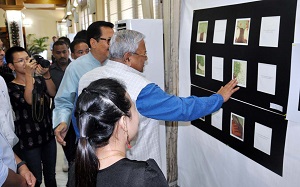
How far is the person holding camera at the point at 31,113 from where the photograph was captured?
202 cm

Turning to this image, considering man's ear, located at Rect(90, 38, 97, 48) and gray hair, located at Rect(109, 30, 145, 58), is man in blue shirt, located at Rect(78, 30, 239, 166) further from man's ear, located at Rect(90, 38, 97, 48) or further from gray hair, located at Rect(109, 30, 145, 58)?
man's ear, located at Rect(90, 38, 97, 48)

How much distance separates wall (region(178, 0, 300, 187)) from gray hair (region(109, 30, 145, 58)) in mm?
634

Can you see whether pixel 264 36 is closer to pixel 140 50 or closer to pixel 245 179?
pixel 140 50

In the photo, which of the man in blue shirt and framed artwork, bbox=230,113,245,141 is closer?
the man in blue shirt

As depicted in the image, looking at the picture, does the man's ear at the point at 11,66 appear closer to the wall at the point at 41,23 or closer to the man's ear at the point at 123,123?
the man's ear at the point at 123,123

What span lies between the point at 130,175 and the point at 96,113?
0.68ft

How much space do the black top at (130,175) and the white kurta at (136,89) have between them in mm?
659

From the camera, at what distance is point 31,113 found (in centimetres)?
206

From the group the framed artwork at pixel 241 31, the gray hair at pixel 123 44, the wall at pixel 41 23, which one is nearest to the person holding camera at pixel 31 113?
the gray hair at pixel 123 44

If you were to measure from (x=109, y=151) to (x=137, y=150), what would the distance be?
869 millimetres

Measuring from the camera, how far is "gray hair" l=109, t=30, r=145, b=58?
1.63 metres

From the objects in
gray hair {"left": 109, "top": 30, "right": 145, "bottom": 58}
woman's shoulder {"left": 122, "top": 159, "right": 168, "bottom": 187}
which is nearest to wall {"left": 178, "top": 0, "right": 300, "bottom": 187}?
gray hair {"left": 109, "top": 30, "right": 145, "bottom": 58}

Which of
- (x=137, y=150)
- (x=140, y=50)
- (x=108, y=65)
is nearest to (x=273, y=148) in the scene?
(x=137, y=150)

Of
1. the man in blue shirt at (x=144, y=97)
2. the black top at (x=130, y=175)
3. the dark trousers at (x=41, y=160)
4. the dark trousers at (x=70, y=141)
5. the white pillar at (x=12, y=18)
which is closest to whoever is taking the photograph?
the black top at (x=130, y=175)
